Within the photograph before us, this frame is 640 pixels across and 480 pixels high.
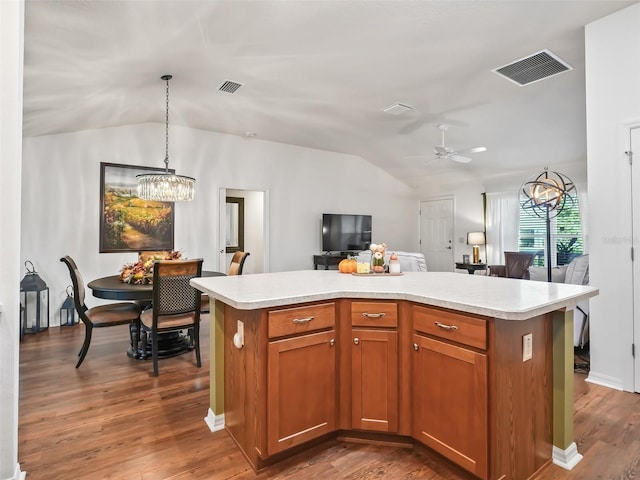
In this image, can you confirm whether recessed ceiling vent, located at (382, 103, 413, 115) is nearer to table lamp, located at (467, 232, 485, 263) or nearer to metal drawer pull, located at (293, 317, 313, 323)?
table lamp, located at (467, 232, 485, 263)

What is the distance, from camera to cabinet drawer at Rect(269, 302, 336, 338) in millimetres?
1773

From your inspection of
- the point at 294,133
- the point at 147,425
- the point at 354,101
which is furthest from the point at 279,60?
the point at 147,425

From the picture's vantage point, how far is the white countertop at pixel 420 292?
160 cm

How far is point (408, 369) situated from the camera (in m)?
1.92

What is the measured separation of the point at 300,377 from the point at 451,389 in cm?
74

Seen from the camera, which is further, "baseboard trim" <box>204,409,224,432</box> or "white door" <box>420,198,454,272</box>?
"white door" <box>420,198,454,272</box>

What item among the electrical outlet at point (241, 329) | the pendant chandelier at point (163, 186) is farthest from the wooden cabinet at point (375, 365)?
the pendant chandelier at point (163, 186)

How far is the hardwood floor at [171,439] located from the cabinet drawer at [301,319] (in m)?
0.71

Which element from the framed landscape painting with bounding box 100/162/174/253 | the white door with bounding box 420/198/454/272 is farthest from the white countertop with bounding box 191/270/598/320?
the white door with bounding box 420/198/454/272

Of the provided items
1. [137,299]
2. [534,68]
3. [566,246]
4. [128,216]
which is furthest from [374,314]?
[566,246]

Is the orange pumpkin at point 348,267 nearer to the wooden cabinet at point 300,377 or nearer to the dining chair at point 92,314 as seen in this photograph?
the wooden cabinet at point 300,377

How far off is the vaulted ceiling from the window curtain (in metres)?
1.17

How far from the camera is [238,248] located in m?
7.65

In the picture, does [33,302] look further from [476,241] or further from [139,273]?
[476,241]
